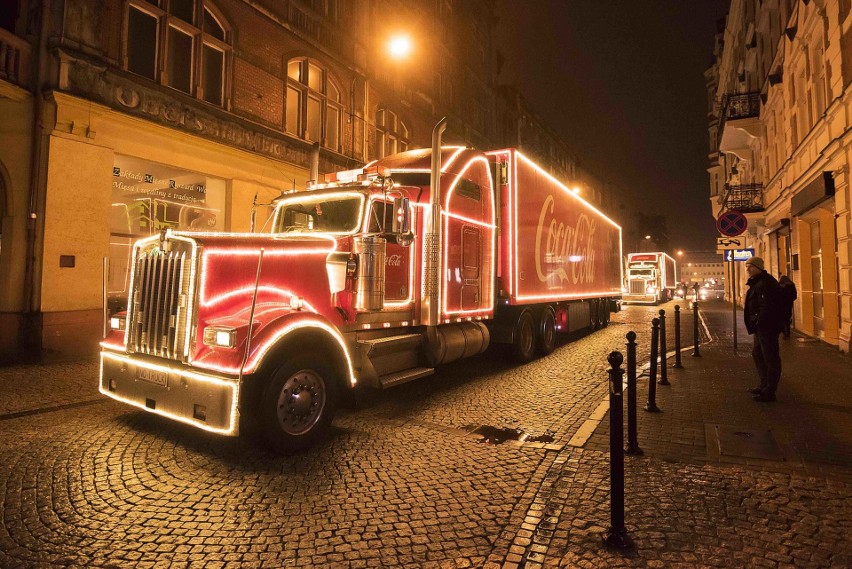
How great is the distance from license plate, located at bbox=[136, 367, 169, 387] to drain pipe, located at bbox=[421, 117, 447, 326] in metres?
3.38

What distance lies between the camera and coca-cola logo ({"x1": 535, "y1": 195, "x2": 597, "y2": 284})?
34.3 ft

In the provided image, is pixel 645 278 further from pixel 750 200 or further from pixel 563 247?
pixel 563 247

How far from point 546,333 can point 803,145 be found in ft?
32.9

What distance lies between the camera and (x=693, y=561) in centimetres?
285

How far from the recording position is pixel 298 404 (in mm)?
4641

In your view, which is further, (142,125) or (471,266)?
(142,125)

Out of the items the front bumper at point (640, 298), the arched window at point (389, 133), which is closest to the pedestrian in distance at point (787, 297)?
the arched window at point (389, 133)

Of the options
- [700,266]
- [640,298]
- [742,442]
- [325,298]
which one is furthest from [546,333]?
[700,266]

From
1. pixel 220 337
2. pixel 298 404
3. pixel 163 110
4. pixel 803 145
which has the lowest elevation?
pixel 298 404

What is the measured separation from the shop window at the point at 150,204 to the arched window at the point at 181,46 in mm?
2042

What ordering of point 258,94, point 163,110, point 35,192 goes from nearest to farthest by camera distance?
point 35,192, point 163,110, point 258,94

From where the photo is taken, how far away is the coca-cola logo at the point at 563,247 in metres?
10.4

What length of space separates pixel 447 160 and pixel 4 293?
8.42 m

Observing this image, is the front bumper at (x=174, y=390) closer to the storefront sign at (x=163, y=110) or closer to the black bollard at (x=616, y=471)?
the black bollard at (x=616, y=471)
